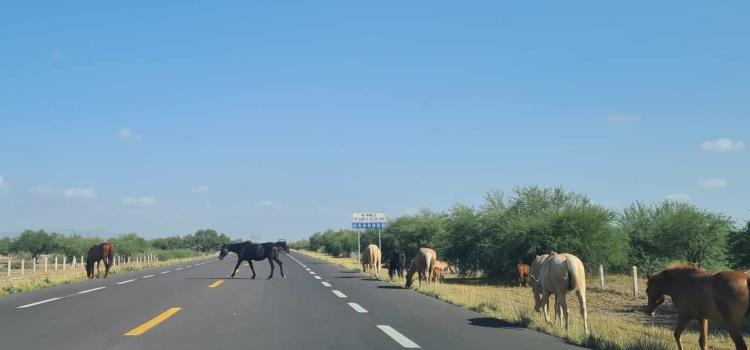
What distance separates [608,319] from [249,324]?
36.8ft

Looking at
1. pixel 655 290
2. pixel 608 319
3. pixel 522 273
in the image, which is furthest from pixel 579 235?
pixel 655 290

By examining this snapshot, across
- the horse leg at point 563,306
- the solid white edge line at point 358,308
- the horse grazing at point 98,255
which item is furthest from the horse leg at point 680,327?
the horse grazing at point 98,255

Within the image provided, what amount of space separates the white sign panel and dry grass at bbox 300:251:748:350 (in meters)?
19.4

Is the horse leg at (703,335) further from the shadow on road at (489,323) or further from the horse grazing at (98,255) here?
the horse grazing at (98,255)

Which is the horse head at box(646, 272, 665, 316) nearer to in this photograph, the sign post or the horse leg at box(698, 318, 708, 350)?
the horse leg at box(698, 318, 708, 350)

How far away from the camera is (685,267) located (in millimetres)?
10516

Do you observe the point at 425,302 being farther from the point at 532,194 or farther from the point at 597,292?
the point at 532,194

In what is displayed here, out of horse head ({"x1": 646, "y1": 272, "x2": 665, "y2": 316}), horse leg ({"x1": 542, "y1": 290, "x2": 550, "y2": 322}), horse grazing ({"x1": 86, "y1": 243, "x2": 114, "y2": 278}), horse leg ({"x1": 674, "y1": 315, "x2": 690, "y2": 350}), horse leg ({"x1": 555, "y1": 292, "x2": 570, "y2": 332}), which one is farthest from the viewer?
horse grazing ({"x1": 86, "y1": 243, "x2": 114, "y2": 278})

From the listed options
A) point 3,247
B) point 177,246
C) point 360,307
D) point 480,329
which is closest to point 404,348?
point 480,329

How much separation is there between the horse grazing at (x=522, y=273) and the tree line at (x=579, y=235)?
52.7 inches

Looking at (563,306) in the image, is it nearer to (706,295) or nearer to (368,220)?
(706,295)

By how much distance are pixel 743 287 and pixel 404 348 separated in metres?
5.17

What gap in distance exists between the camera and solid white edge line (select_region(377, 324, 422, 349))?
9109mm

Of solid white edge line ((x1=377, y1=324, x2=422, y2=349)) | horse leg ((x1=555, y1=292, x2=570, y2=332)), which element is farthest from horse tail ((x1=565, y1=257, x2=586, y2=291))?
solid white edge line ((x1=377, y1=324, x2=422, y2=349))
